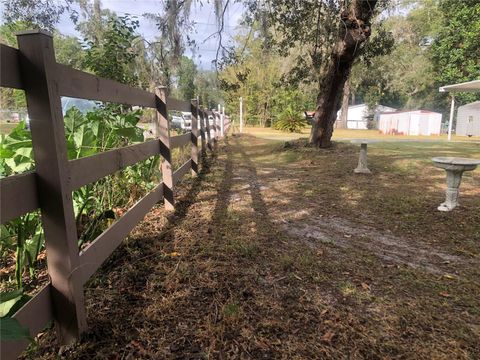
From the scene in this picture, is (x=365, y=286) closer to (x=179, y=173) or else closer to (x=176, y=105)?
(x=179, y=173)

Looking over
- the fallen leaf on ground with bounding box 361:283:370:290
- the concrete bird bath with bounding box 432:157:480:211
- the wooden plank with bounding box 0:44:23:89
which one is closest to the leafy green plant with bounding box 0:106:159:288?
the wooden plank with bounding box 0:44:23:89

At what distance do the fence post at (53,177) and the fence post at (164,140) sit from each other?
2.31 meters

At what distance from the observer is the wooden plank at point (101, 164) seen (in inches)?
74.4

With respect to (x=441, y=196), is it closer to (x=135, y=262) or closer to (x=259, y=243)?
(x=259, y=243)

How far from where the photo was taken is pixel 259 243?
3.28 metres

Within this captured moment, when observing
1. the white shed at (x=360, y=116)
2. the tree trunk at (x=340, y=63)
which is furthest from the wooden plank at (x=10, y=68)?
the white shed at (x=360, y=116)

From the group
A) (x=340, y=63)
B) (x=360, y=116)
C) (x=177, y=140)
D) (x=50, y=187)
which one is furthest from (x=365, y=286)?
(x=360, y=116)

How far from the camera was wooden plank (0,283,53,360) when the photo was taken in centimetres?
138

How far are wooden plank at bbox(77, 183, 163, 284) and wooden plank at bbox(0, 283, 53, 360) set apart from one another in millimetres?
210

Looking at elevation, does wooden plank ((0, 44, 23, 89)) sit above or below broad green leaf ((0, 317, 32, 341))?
above

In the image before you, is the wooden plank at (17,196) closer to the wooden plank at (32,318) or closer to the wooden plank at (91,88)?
the wooden plank at (32,318)

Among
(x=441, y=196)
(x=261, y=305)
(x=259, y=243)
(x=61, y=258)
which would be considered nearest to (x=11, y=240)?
(x=61, y=258)

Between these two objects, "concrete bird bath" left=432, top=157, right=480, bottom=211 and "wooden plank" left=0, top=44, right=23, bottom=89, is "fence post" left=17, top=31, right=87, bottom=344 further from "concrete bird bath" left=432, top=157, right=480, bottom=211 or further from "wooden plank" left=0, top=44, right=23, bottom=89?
"concrete bird bath" left=432, top=157, right=480, bottom=211

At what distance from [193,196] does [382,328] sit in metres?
3.40
